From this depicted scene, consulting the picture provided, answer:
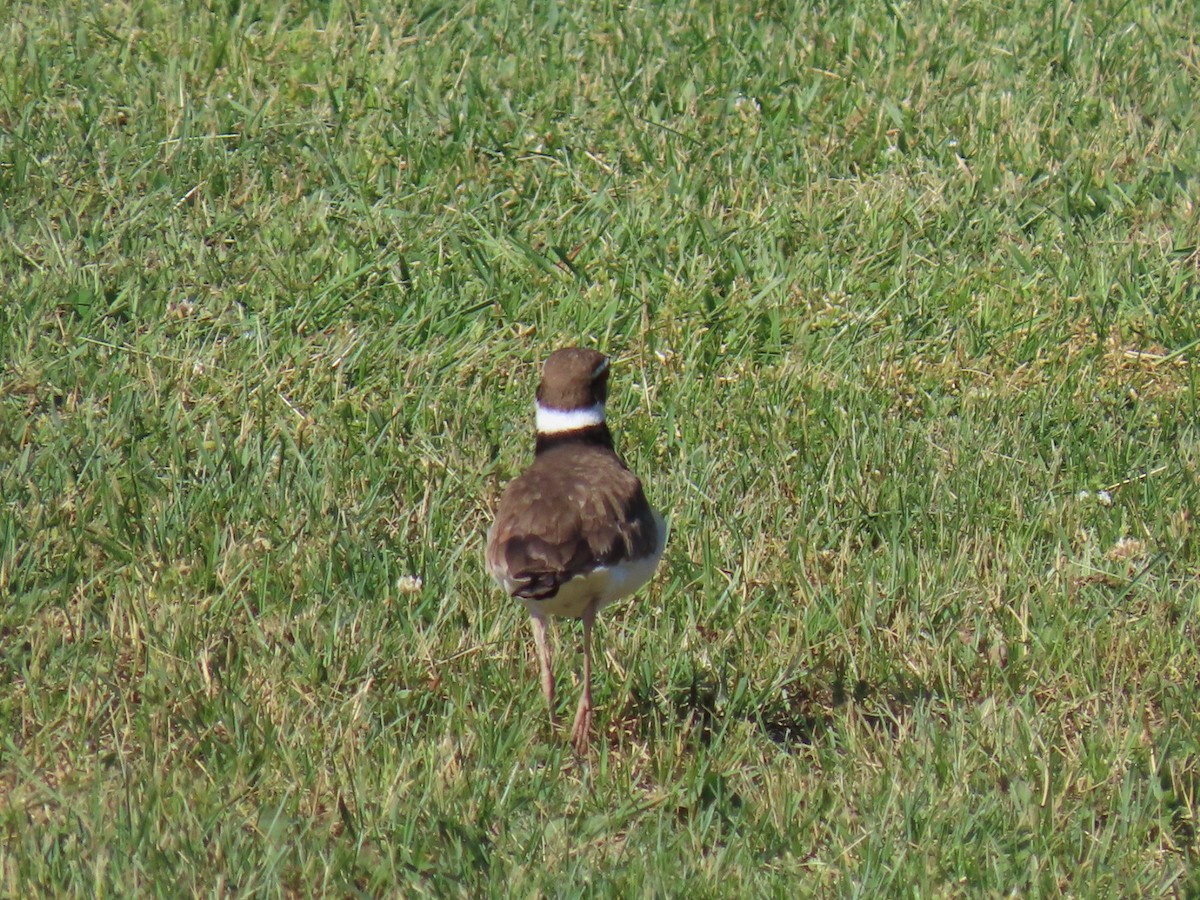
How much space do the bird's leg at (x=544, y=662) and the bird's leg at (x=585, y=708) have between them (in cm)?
8

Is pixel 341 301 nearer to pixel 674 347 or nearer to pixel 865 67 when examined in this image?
pixel 674 347

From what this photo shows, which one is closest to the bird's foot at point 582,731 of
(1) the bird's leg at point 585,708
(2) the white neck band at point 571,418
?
(1) the bird's leg at point 585,708

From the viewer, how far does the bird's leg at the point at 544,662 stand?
5516 mm

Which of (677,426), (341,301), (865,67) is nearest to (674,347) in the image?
(677,426)

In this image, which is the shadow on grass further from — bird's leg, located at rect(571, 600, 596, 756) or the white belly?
the white belly

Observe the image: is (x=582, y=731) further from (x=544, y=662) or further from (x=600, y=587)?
(x=600, y=587)

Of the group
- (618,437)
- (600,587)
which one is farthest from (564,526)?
(618,437)

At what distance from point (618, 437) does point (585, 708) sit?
178cm

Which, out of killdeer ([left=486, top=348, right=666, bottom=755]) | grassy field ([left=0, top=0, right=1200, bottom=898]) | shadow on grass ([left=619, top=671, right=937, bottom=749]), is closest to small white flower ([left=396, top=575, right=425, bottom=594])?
grassy field ([left=0, top=0, right=1200, bottom=898])

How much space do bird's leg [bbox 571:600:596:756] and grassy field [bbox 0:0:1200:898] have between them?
61 mm

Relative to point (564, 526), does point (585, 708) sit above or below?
below

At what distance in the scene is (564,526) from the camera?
17.2 ft

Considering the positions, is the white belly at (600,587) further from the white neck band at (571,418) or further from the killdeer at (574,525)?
the white neck band at (571,418)

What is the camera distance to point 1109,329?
7.66 metres
